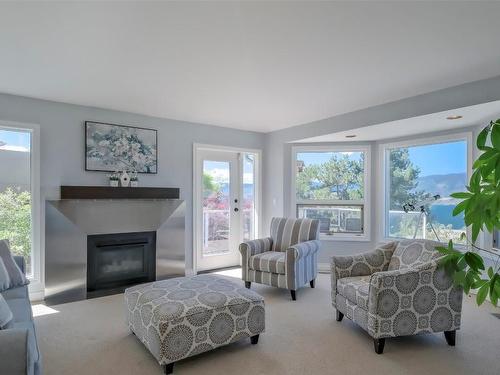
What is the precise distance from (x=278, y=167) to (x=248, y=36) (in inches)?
128

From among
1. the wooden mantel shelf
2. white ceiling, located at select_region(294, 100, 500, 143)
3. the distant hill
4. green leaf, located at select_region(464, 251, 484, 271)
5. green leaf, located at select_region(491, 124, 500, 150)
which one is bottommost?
green leaf, located at select_region(464, 251, 484, 271)

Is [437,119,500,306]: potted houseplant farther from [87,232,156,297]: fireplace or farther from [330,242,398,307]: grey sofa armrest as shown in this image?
[87,232,156,297]: fireplace

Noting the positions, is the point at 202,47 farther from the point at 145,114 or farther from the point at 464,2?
the point at 145,114

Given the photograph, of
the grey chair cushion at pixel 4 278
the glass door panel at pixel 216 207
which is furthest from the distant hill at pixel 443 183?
the grey chair cushion at pixel 4 278

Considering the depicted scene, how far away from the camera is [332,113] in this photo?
421cm

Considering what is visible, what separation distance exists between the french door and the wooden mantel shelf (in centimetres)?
56

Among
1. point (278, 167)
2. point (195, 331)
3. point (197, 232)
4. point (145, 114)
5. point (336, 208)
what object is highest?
point (145, 114)

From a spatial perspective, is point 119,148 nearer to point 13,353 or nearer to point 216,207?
point 216,207

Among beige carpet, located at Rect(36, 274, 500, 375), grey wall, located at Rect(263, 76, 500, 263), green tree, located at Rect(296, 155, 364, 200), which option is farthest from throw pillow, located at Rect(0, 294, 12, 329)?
green tree, located at Rect(296, 155, 364, 200)

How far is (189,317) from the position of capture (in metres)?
2.19

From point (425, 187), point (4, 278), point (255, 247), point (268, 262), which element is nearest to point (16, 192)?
point (4, 278)

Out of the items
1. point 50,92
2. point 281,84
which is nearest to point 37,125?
point 50,92

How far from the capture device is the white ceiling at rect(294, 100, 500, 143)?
3221 millimetres

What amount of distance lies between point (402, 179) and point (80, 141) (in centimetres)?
444
